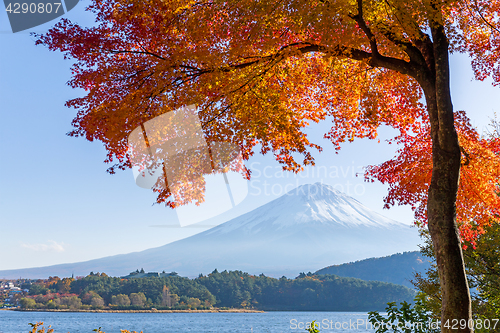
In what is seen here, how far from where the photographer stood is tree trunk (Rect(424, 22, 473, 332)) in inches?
158

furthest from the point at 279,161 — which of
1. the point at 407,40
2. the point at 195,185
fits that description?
the point at 407,40

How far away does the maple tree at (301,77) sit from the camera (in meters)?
4.40

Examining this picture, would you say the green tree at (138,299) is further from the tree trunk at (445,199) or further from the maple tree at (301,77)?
the tree trunk at (445,199)

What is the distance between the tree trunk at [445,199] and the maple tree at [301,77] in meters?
0.01

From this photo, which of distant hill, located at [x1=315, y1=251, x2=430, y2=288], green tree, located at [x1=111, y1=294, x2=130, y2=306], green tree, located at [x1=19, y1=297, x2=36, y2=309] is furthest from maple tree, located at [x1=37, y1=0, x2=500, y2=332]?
distant hill, located at [x1=315, y1=251, x2=430, y2=288]

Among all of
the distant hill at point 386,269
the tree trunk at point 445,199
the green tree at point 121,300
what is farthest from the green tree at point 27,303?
the tree trunk at point 445,199

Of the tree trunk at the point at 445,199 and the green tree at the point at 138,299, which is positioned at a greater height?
the tree trunk at the point at 445,199

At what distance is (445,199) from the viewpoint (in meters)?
4.29

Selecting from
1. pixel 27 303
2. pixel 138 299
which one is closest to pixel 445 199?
pixel 138 299

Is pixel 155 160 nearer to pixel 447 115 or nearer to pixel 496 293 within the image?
pixel 447 115

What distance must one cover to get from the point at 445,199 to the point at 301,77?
11.3ft

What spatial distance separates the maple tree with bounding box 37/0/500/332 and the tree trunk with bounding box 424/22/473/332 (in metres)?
0.01

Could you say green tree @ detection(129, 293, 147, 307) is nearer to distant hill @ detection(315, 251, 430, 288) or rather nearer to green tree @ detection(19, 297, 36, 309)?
green tree @ detection(19, 297, 36, 309)

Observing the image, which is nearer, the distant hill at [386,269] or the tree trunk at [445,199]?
the tree trunk at [445,199]
